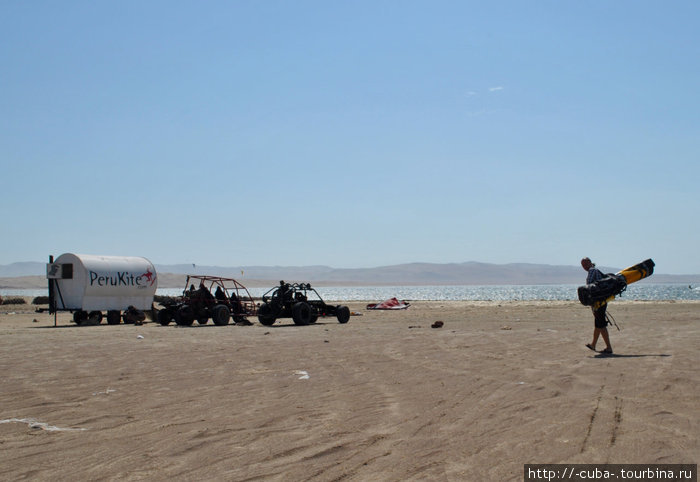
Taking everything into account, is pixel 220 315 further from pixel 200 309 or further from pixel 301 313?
pixel 301 313

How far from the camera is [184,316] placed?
82.5 feet

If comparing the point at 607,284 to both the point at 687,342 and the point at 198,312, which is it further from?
the point at 198,312

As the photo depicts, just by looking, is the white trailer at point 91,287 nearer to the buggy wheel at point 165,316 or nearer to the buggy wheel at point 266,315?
the buggy wheel at point 165,316

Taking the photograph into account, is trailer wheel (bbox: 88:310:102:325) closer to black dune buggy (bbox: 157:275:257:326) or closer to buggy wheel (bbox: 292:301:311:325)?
black dune buggy (bbox: 157:275:257:326)

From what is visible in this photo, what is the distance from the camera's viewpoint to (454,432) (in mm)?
6434

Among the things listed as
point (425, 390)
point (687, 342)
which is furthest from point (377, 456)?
point (687, 342)

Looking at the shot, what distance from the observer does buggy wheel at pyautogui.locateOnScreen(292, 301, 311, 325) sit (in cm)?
2448

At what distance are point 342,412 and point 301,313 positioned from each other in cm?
1721

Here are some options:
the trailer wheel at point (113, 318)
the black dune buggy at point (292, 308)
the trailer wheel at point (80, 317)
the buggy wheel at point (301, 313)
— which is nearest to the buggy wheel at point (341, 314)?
the black dune buggy at point (292, 308)

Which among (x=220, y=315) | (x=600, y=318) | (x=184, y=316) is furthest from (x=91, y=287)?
(x=600, y=318)

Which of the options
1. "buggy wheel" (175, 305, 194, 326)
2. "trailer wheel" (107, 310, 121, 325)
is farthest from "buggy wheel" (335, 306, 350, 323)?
"trailer wheel" (107, 310, 121, 325)

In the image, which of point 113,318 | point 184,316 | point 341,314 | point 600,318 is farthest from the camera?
point 113,318

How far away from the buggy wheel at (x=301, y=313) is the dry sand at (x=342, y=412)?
1093 cm

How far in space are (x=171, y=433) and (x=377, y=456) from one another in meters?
2.18
